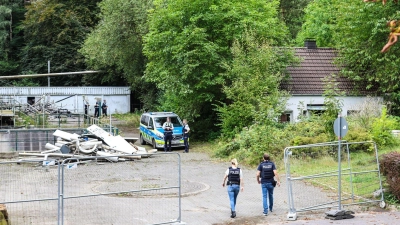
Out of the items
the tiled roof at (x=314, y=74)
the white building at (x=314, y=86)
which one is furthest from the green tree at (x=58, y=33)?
the white building at (x=314, y=86)

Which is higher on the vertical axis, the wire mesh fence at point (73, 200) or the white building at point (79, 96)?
the white building at point (79, 96)

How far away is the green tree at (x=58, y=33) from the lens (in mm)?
68438

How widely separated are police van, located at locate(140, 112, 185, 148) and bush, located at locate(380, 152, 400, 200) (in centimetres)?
1547

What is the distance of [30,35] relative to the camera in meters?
73.8

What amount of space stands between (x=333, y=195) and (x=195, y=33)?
16.4 meters

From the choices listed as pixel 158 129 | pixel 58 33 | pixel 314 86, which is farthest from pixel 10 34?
pixel 314 86

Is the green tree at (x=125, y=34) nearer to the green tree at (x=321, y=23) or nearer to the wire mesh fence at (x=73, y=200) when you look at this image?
the green tree at (x=321, y=23)

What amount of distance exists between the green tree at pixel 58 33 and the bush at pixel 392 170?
180 feet

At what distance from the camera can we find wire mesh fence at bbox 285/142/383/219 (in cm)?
1617

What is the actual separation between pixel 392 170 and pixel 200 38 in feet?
56.7

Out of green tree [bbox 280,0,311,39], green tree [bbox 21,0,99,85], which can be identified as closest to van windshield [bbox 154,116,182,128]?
green tree [bbox 280,0,311,39]

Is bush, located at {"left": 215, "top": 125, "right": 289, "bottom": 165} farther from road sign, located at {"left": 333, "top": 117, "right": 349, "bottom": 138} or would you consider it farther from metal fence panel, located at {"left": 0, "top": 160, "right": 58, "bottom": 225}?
metal fence panel, located at {"left": 0, "top": 160, "right": 58, "bottom": 225}

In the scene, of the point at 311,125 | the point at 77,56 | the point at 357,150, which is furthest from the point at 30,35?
the point at 357,150

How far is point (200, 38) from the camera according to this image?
31.8 meters
